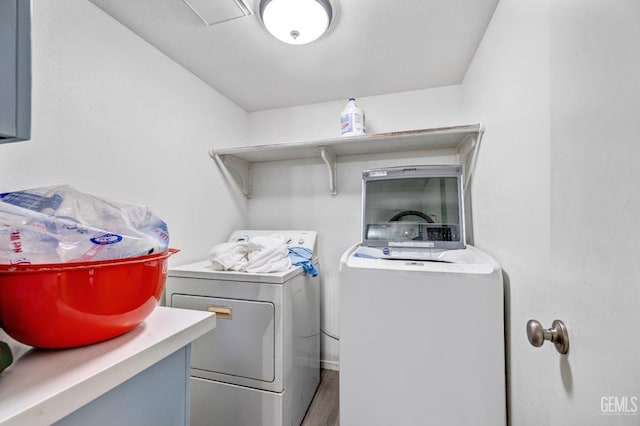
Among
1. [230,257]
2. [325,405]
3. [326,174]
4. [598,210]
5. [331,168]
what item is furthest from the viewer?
[326,174]

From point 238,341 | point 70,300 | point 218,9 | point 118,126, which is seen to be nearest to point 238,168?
point 118,126

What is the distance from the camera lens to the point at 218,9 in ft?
3.99

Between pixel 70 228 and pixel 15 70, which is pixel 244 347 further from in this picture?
pixel 15 70

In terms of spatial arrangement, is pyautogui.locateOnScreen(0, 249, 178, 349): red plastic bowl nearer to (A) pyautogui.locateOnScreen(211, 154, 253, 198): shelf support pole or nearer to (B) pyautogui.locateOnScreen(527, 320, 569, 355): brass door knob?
(B) pyautogui.locateOnScreen(527, 320, 569, 355): brass door knob

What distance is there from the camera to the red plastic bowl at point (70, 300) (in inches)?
21.0

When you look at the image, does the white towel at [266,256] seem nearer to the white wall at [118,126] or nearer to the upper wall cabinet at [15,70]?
the white wall at [118,126]

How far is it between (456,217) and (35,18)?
214cm

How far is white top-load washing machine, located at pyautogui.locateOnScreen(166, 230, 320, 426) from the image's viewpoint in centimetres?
136

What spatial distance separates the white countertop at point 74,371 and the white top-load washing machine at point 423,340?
0.76 meters

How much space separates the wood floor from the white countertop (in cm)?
133

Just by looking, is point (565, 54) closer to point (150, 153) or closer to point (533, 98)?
point (533, 98)

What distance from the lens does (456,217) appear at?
148cm

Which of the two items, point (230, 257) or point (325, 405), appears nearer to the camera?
point (230, 257)

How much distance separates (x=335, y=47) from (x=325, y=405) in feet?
7.74
